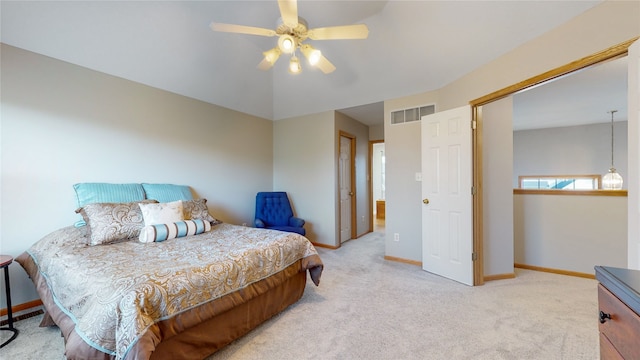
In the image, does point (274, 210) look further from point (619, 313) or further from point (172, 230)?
point (619, 313)

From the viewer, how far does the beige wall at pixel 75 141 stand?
2.11m

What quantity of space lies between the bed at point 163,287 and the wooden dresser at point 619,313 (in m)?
1.74

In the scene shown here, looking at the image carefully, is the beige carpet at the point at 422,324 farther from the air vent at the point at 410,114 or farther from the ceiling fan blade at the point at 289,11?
the ceiling fan blade at the point at 289,11

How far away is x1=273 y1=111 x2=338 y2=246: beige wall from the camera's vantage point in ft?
13.9

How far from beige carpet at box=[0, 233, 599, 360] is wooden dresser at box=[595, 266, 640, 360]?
1081 mm

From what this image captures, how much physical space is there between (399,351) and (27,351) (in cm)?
254

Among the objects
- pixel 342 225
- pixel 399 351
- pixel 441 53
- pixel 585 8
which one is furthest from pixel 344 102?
pixel 399 351

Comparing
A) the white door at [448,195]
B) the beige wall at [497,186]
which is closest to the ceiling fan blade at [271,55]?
the white door at [448,195]

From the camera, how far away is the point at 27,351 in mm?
1671

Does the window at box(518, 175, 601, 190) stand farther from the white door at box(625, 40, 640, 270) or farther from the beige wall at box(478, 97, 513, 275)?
the white door at box(625, 40, 640, 270)

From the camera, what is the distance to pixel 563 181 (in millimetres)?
5938

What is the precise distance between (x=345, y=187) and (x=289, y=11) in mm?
3372

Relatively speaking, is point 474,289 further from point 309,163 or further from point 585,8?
point 309,163

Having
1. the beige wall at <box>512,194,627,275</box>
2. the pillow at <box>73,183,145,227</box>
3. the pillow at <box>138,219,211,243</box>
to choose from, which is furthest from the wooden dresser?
the pillow at <box>73,183,145,227</box>
